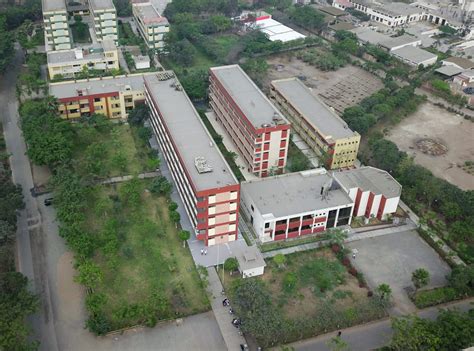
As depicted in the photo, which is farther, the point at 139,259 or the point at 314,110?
the point at 314,110

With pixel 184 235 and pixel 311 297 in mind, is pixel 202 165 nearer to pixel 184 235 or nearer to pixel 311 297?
pixel 184 235

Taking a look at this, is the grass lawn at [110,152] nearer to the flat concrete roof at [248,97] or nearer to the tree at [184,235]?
the tree at [184,235]

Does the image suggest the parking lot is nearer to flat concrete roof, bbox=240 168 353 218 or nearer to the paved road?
the paved road

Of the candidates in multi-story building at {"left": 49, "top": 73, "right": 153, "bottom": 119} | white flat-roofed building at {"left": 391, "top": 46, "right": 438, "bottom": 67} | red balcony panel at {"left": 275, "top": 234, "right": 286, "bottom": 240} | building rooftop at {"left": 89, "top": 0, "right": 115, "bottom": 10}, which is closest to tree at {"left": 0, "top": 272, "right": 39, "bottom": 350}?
red balcony panel at {"left": 275, "top": 234, "right": 286, "bottom": 240}

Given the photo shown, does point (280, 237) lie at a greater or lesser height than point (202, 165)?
lesser

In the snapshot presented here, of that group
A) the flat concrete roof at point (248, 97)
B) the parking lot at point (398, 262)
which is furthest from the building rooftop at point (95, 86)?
the parking lot at point (398, 262)

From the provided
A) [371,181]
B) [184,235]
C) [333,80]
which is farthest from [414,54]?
[184,235]

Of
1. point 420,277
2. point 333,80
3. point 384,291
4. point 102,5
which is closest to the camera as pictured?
point 384,291
